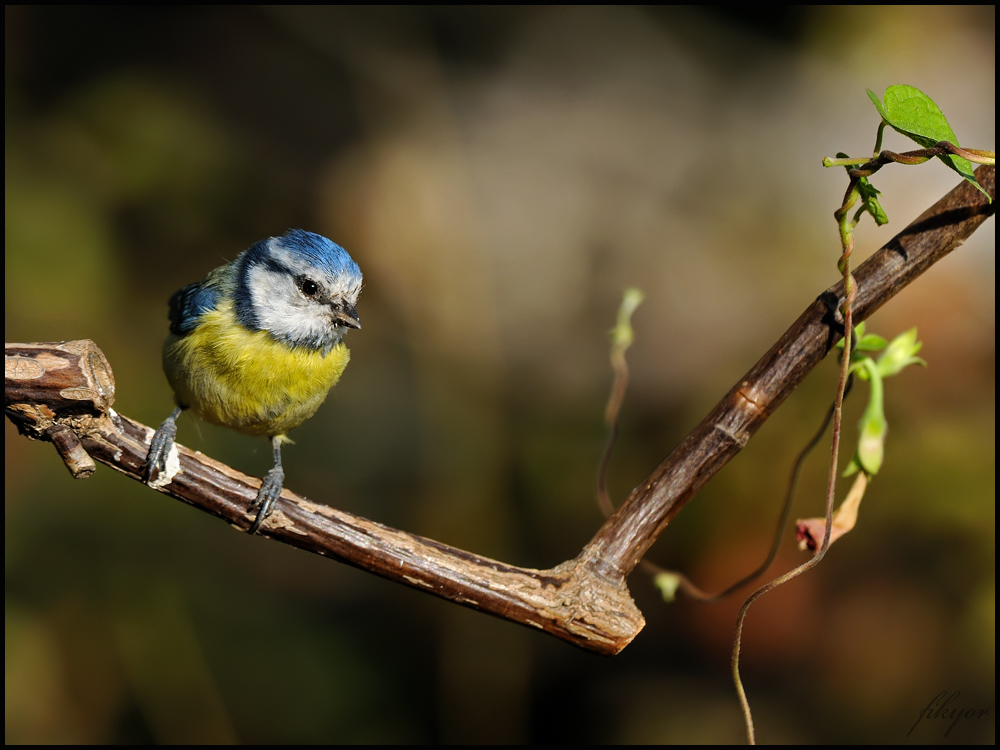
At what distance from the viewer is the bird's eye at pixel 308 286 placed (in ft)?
5.52

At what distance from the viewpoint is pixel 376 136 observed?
3559 mm

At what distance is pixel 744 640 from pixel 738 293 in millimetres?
1423

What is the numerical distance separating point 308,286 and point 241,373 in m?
0.23

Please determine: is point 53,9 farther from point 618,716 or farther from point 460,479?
point 618,716

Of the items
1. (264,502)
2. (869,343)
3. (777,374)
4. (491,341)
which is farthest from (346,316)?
(491,341)

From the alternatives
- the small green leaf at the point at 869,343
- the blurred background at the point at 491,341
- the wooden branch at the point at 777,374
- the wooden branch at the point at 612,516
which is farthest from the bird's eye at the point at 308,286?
the small green leaf at the point at 869,343

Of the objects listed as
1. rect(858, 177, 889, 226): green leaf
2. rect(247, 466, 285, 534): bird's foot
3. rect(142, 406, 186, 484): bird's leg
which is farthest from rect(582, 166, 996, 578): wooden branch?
rect(142, 406, 186, 484): bird's leg

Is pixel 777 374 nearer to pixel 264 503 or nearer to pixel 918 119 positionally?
pixel 918 119

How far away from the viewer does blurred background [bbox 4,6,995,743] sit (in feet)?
8.31

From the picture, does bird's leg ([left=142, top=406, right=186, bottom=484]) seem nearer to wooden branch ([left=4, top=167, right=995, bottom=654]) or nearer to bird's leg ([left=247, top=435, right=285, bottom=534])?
wooden branch ([left=4, top=167, right=995, bottom=654])

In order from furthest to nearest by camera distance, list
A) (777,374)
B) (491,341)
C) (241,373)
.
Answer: (491,341) → (241,373) → (777,374)

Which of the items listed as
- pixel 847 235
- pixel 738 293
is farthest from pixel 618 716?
pixel 847 235

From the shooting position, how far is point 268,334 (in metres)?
1.69

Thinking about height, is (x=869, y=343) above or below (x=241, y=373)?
above
